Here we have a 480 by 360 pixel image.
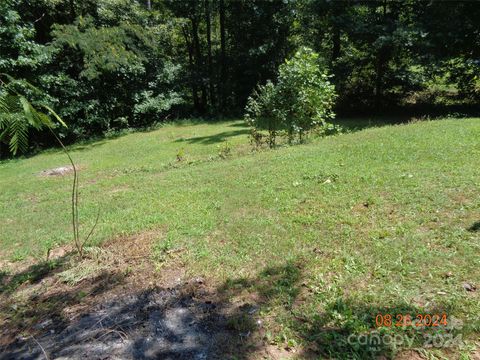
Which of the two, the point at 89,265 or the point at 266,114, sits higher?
the point at 266,114

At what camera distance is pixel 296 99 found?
799 cm

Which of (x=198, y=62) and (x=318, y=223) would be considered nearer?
(x=318, y=223)

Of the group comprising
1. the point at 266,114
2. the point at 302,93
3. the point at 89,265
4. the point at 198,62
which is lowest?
the point at 89,265

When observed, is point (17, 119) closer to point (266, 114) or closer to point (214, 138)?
point (266, 114)

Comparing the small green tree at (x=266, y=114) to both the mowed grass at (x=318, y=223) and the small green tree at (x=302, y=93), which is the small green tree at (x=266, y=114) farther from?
the mowed grass at (x=318, y=223)

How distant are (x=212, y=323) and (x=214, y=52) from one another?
1863 centimetres

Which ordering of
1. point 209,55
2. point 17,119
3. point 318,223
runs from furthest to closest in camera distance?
point 209,55 → point 318,223 → point 17,119

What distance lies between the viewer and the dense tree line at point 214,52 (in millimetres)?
11617

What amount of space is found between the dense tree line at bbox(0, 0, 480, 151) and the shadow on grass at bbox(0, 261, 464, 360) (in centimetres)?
1006

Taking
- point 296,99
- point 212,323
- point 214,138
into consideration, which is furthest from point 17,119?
point 214,138

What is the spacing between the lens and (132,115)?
16.5m

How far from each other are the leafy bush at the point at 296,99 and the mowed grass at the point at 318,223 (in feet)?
2.40

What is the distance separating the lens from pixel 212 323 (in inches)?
103

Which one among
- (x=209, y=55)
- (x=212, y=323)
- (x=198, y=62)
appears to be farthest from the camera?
(x=198, y=62)
